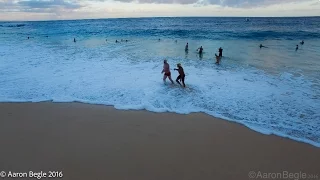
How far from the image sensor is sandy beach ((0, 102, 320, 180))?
5.56m

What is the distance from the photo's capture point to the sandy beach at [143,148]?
5.56 metres

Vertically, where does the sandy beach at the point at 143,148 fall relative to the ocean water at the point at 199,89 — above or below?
below

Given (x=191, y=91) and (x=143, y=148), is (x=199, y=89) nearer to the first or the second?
(x=191, y=91)

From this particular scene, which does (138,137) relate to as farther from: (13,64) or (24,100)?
(13,64)

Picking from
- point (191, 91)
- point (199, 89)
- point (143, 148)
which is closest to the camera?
point (143, 148)

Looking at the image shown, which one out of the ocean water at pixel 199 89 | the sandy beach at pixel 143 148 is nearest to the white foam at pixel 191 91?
the ocean water at pixel 199 89

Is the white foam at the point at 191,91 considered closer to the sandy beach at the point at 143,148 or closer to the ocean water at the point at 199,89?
the ocean water at the point at 199,89

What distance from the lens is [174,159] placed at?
593 centimetres

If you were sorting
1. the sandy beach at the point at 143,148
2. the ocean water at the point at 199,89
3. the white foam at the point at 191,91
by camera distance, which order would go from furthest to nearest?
the ocean water at the point at 199,89 → the white foam at the point at 191,91 → the sandy beach at the point at 143,148

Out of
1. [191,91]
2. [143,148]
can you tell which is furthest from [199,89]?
[143,148]

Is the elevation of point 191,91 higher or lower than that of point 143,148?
higher

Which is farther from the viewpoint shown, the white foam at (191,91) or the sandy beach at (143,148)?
the white foam at (191,91)

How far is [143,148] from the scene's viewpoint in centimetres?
638

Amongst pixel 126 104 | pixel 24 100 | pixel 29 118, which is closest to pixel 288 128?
pixel 126 104
